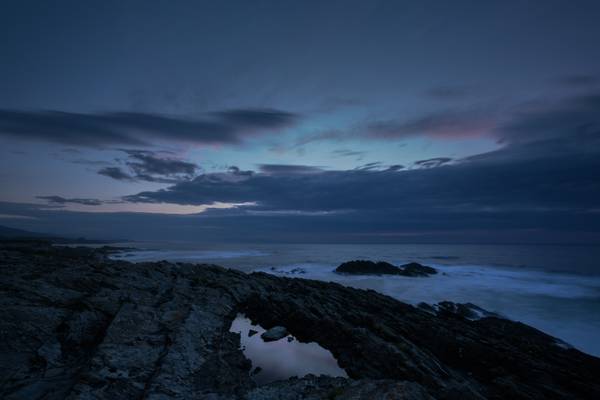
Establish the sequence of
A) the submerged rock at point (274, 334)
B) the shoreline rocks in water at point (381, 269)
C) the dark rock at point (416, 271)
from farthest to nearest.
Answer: the shoreline rocks in water at point (381, 269) → the dark rock at point (416, 271) → the submerged rock at point (274, 334)

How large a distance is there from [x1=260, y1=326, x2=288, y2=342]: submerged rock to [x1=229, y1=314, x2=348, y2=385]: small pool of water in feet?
0.90

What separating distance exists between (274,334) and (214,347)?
17.1 ft

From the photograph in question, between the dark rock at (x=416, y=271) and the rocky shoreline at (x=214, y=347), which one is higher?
the rocky shoreline at (x=214, y=347)

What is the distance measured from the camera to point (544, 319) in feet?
97.8

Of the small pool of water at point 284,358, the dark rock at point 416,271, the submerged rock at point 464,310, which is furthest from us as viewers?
the dark rock at point 416,271

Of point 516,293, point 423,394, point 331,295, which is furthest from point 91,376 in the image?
point 516,293

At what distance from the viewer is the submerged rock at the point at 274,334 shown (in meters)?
16.8

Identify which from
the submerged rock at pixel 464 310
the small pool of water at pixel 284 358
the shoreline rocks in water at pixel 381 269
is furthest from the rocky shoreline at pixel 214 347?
the shoreline rocks in water at pixel 381 269

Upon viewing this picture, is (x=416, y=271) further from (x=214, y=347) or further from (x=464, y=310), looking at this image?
(x=214, y=347)

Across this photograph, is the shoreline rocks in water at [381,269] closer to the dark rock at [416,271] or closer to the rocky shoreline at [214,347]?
the dark rock at [416,271]

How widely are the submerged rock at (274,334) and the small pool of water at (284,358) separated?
273mm

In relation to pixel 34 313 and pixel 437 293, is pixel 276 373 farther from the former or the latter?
pixel 437 293

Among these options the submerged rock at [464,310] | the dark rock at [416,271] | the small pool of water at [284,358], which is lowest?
the dark rock at [416,271]

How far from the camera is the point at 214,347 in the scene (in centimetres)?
1273
